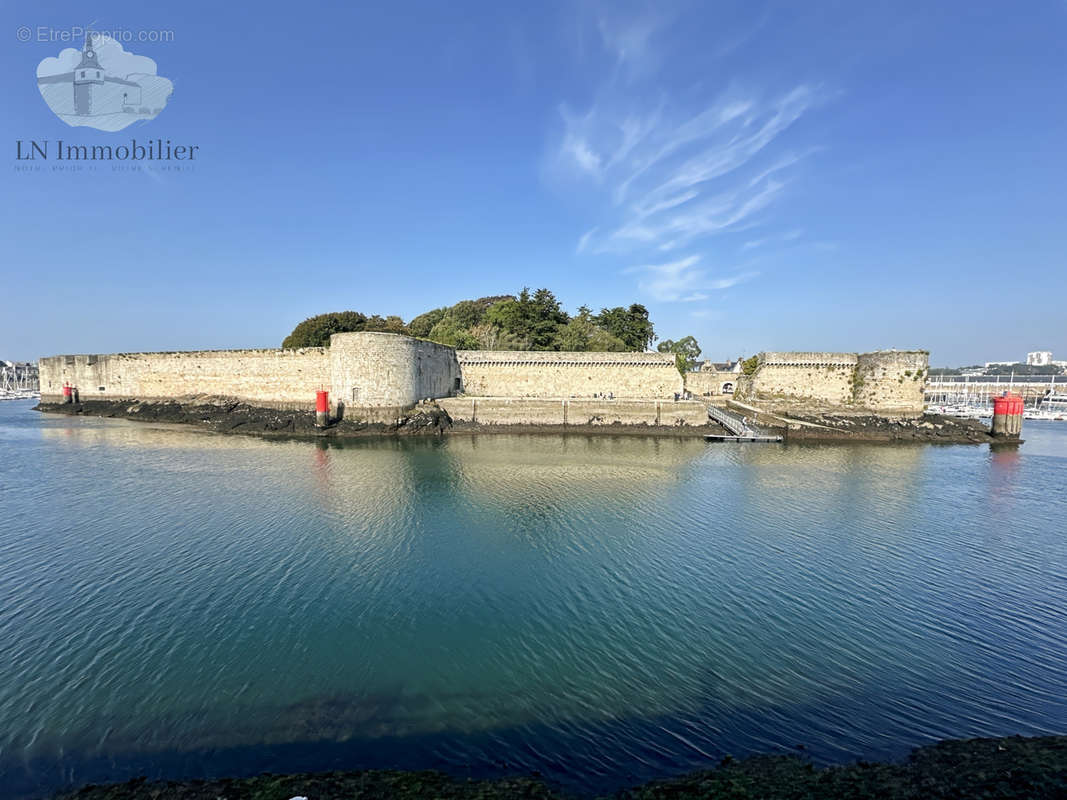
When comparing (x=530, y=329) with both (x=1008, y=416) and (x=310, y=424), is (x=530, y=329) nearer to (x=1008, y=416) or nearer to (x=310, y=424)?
(x=310, y=424)

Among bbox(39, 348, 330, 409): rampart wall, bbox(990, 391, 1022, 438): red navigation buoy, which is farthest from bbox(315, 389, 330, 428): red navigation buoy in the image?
bbox(990, 391, 1022, 438): red navigation buoy

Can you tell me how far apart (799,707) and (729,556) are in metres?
4.25

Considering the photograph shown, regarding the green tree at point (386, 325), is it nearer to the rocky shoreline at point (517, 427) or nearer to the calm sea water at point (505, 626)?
the rocky shoreline at point (517, 427)

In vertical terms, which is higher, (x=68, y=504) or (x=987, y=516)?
(x=68, y=504)

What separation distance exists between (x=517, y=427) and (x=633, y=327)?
18.6m

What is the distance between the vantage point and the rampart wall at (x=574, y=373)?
30984 mm

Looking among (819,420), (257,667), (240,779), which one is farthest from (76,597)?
(819,420)

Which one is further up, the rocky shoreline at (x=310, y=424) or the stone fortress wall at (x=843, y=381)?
the stone fortress wall at (x=843, y=381)

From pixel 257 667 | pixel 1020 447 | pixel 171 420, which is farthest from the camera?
pixel 171 420

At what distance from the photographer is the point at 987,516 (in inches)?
484

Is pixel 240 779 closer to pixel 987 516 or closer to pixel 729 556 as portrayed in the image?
pixel 729 556

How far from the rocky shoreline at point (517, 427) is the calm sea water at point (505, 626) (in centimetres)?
969

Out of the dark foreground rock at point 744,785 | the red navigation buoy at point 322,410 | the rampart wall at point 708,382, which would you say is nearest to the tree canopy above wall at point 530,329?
the rampart wall at point 708,382

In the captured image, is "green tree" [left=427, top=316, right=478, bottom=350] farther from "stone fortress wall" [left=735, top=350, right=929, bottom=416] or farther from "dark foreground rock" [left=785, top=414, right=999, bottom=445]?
"dark foreground rock" [left=785, top=414, right=999, bottom=445]
